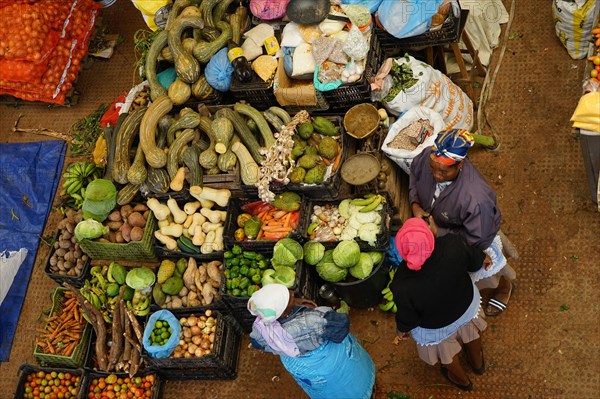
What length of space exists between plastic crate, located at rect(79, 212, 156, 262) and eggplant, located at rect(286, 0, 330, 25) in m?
2.11

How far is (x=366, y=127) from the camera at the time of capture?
5.52 m

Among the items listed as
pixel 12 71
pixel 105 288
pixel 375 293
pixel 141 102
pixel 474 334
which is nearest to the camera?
pixel 474 334

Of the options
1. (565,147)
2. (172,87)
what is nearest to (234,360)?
(172,87)

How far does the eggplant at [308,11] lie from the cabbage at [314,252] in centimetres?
191

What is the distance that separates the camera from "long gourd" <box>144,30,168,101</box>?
6112 mm

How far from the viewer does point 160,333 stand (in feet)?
17.7

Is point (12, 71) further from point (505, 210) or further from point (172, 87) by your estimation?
point (505, 210)

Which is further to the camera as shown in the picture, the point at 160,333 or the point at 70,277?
the point at 70,277

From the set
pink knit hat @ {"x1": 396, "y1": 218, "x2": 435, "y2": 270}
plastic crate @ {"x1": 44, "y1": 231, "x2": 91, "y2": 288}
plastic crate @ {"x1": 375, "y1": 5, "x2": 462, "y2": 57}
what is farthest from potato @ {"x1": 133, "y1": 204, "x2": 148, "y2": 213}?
pink knit hat @ {"x1": 396, "y1": 218, "x2": 435, "y2": 270}

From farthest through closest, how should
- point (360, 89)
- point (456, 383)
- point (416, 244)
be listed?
point (360, 89)
point (456, 383)
point (416, 244)

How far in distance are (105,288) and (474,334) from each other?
3196 millimetres

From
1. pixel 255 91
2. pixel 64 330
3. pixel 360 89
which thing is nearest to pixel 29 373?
pixel 64 330

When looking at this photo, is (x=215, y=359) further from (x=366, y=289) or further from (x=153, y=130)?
(x=153, y=130)

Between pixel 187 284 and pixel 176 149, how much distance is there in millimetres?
1156
